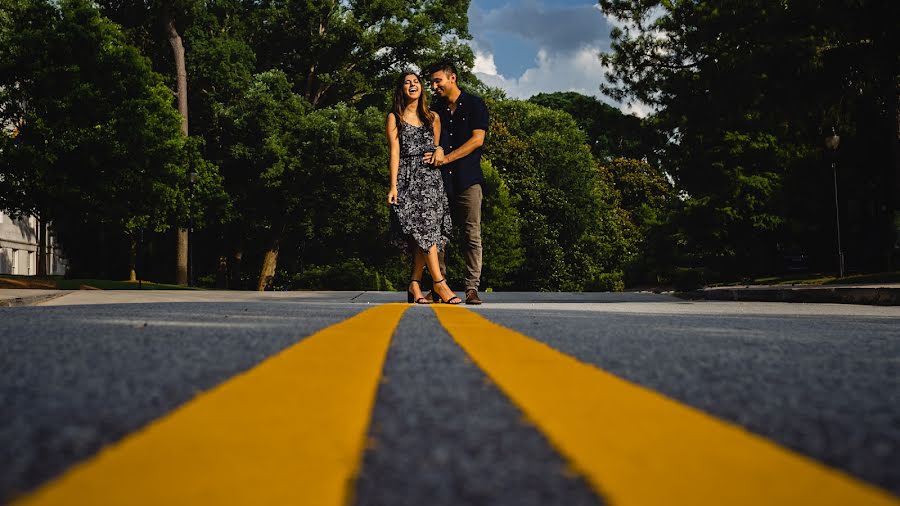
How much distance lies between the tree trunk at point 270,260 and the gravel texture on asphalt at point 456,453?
3391 cm

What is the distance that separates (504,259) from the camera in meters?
45.3

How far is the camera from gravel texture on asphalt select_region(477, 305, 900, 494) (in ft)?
5.22

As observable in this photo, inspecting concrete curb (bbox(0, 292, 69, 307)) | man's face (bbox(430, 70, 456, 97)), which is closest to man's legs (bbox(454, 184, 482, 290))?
man's face (bbox(430, 70, 456, 97))

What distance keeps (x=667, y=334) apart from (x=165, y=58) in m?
33.3

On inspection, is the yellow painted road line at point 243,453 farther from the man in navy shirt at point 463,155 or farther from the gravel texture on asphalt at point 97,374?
the man in navy shirt at point 463,155

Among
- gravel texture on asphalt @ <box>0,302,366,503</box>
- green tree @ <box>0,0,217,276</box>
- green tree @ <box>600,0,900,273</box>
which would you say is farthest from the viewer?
green tree @ <box>0,0,217,276</box>

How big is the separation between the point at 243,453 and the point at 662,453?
69 centimetres

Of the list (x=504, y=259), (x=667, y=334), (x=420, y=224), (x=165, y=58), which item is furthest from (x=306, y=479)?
(x=504, y=259)

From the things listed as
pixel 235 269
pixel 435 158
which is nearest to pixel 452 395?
pixel 435 158

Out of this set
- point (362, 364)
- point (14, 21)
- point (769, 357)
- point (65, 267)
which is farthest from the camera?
point (65, 267)

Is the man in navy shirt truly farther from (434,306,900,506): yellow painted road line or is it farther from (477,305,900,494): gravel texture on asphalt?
(434,306,900,506): yellow painted road line

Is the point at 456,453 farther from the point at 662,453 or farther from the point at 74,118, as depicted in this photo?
the point at 74,118

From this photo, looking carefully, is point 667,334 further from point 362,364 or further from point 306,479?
point 306,479

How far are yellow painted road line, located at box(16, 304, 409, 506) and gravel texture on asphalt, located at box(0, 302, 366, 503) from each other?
3.2 inches
